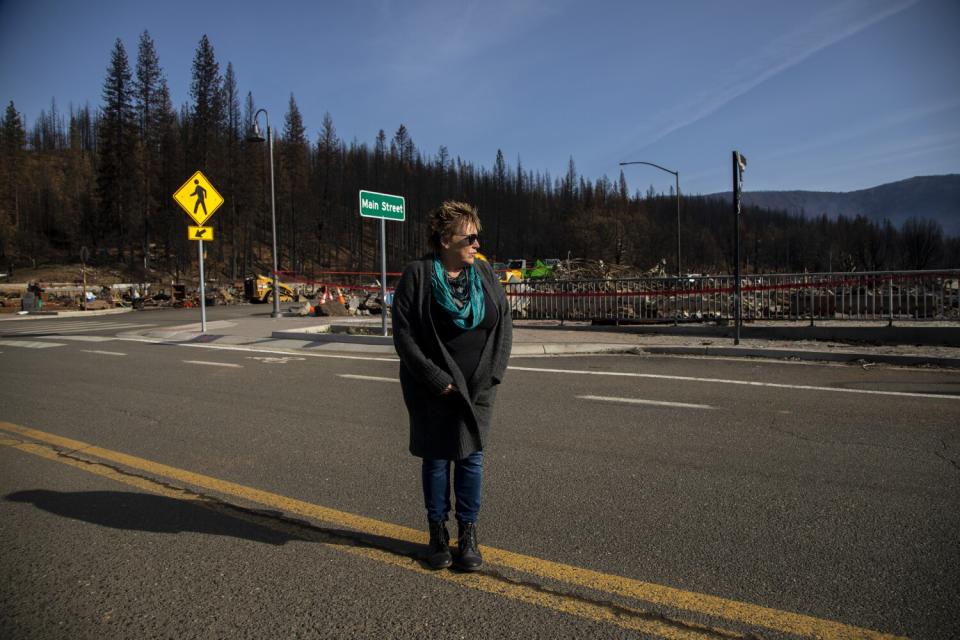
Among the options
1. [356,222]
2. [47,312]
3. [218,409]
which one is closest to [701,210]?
[356,222]

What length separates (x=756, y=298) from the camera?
555 inches

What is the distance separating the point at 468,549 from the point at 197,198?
15.4 m

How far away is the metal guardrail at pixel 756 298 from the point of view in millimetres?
11648

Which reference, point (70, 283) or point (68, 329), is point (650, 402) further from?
point (70, 283)

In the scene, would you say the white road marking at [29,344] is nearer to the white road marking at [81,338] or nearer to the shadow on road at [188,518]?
the white road marking at [81,338]

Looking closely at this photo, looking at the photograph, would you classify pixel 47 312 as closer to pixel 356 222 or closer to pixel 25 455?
pixel 25 455

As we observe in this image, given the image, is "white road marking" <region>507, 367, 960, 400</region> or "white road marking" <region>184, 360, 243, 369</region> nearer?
"white road marking" <region>507, 367, 960, 400</region>

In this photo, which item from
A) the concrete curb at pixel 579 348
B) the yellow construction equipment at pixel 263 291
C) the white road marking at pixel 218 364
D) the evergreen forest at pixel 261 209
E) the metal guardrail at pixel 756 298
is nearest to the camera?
the concrete curb at pixel 579 348

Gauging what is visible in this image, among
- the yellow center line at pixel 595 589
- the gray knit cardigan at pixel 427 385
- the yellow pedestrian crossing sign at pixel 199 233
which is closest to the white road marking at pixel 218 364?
the yellow pedestrian crossing sign at pixel 199 233

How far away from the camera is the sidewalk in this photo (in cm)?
1045

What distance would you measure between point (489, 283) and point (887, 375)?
7.95 metres

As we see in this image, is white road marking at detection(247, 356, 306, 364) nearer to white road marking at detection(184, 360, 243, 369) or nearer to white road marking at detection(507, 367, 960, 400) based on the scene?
white road marking at detection(184, 360, 243, 369)

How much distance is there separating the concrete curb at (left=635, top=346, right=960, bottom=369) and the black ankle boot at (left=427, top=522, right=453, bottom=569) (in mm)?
9362

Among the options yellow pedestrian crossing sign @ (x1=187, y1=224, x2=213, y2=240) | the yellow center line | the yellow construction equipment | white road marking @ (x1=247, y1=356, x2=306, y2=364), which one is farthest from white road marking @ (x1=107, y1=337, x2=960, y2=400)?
the yellow construction equipment
